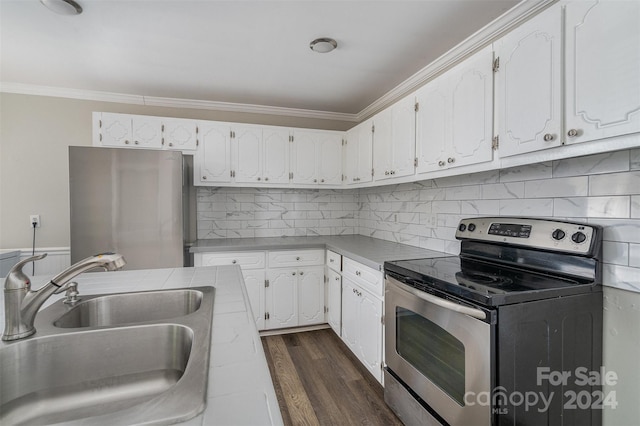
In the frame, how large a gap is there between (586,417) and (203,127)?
10.8 ft

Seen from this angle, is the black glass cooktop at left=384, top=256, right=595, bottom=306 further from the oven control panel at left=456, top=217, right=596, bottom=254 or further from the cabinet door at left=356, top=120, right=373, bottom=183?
the cabinet door at left=356, top=120, right=373, bottom=183

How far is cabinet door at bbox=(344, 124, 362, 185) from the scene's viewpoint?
3070 mm

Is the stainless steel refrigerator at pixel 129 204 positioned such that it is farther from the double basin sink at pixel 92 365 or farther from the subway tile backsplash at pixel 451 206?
the double basin sink at pixel 92 365

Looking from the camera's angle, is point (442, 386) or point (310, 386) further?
point (310, 386)

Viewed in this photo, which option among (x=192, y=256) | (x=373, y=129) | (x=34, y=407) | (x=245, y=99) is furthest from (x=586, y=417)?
(x=245, y=99)

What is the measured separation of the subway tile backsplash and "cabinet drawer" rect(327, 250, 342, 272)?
2.05 ft

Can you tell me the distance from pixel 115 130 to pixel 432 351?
3.05m

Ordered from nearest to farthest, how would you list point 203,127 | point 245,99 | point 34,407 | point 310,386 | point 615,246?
point 34,407 → point 615,246 → point 310,386 → point 203,127 → point 245,99

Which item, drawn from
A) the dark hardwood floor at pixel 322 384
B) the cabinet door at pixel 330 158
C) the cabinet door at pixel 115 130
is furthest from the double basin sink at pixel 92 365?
the cabinet door at pixel 330 158

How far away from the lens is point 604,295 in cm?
130

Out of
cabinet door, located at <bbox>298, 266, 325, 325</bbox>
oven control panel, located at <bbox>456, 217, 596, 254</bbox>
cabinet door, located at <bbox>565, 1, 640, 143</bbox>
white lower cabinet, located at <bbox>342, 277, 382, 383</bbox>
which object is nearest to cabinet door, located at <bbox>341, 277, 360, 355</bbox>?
white lower cabinet, located at <bbox>342, 277, 382, 383</bbox>

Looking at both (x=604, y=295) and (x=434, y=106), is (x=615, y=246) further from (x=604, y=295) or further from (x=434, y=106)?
(x=434, y=106)

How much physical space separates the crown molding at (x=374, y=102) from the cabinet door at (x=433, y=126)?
1.26 ft

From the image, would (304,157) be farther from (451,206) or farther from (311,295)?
(451,206)
